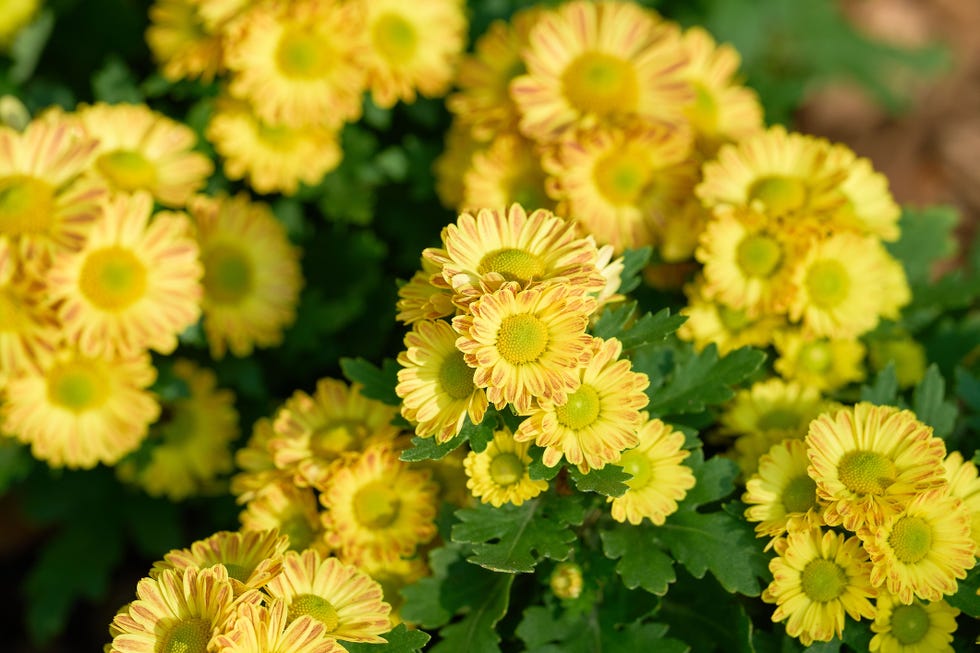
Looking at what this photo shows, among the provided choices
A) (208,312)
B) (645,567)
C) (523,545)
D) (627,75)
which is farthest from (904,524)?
(208,312)

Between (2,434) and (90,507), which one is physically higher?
(2,434)

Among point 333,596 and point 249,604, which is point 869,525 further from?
point 249,604

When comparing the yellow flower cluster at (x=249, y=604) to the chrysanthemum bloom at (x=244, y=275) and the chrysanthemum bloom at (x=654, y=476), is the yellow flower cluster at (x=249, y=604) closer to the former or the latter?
the chrysanthemum bloom at (x=654, y=476)

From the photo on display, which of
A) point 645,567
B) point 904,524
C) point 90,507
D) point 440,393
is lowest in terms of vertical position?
point 90,507

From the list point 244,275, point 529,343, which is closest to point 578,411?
point 529,343

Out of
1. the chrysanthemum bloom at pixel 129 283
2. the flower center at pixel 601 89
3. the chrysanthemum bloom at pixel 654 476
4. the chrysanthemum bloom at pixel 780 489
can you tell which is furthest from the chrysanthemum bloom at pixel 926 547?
the chrysanthemum bloom at pixel 129 283

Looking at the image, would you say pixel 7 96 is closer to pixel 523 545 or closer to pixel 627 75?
pixel 627 75
